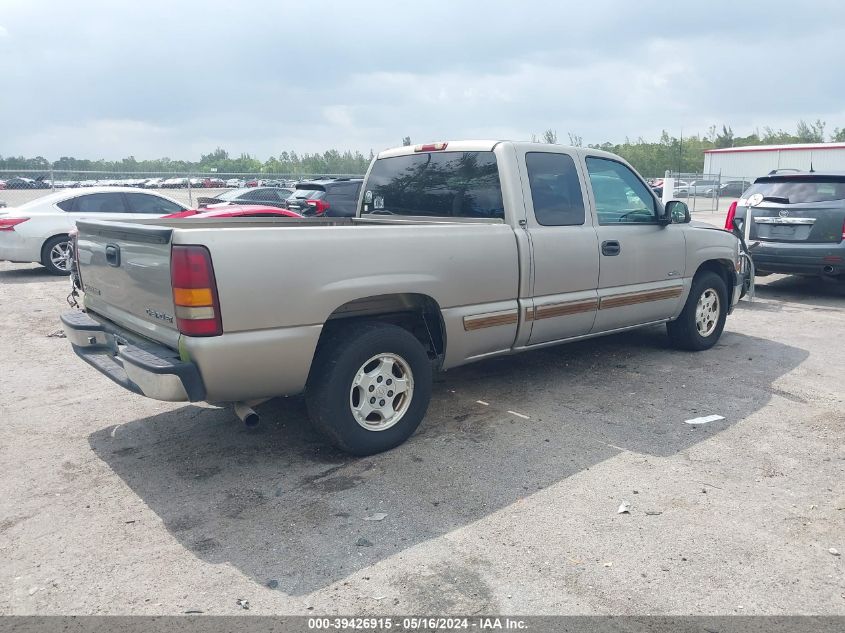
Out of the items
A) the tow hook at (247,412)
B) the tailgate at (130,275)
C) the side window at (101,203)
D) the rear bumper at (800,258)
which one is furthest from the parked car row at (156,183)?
the tow hook at (247,412)

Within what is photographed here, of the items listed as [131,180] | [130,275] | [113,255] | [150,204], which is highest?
[131,180]

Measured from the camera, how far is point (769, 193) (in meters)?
10.2

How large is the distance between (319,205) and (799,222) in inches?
368

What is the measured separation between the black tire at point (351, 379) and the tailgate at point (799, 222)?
24.3 feet

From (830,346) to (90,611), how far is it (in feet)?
23.6

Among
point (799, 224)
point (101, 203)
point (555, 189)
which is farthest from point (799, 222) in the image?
point (101, 203)

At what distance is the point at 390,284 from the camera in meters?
4.29

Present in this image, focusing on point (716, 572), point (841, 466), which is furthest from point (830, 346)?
point (716, 572)

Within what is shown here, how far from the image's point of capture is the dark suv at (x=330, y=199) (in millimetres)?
15406

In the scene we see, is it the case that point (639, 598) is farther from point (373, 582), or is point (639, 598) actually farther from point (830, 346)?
point (830, 346)

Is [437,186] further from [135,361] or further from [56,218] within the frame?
[56,218]

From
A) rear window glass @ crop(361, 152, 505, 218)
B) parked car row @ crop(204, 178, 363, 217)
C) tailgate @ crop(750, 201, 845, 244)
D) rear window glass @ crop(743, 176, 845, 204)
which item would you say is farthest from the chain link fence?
rear window glass @ crop(361, 152, 505, 218)

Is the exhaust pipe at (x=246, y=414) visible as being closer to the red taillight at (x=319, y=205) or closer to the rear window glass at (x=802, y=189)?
the rear window glass at (x=802, y=189)

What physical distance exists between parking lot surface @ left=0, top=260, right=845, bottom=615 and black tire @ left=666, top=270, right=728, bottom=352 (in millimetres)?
778
